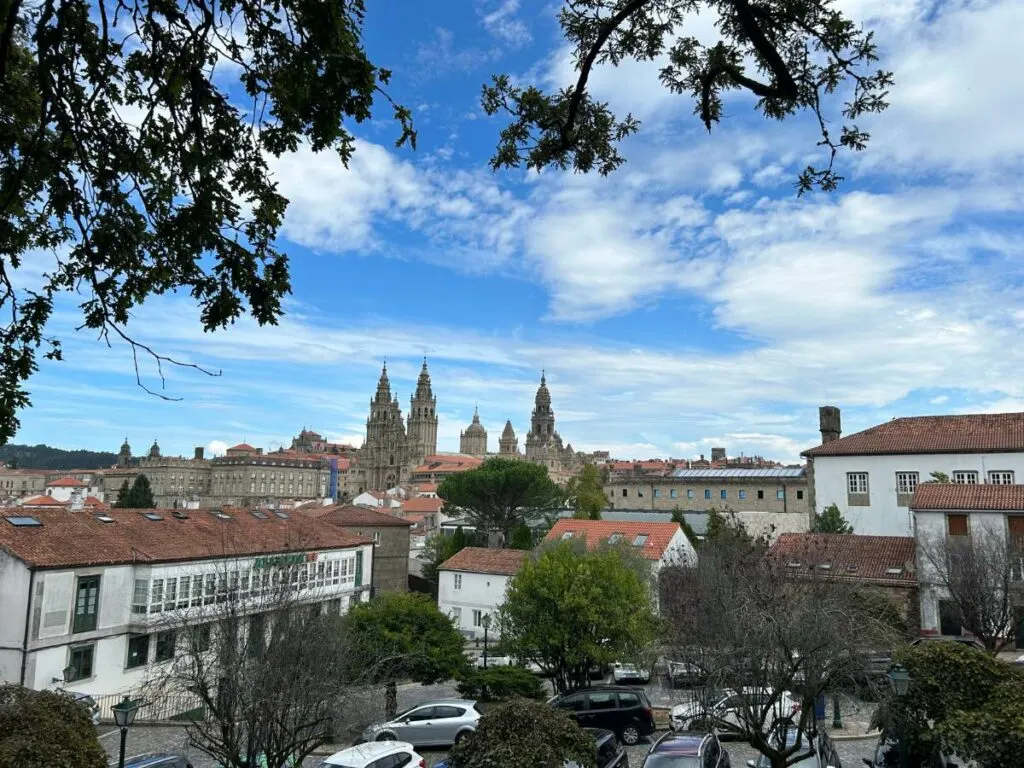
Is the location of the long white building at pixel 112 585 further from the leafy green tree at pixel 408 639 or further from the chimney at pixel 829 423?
the chimney at pixel 829 423

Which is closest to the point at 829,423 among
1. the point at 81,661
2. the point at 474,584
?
the point at 474,584

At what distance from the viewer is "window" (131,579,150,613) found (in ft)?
82.3

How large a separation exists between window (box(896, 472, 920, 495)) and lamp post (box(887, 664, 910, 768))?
26889 mm

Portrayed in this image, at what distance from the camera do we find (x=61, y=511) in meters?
27.0

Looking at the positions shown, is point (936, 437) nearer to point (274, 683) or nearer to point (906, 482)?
point (906, 482)

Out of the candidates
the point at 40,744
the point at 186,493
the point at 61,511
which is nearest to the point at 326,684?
the point at 40,744

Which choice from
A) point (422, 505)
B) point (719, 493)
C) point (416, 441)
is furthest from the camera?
point (416, 441)

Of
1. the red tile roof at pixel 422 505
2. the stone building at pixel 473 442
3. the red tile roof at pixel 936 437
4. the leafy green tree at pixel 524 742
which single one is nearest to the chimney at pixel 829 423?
the red tile roof at pixel 936 437

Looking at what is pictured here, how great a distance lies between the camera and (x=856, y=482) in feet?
121

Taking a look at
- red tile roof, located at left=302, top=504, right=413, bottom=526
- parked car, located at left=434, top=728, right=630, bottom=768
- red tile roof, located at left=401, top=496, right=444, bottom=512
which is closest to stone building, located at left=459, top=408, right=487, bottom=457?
red tile roof, located at left=401, top=496, right=444, bottom=512

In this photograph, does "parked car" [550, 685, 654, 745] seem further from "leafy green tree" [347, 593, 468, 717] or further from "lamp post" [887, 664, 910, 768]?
"lamp post" [887, 664, 910, 768]

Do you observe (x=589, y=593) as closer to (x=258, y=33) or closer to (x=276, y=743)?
(x=276, y=743)

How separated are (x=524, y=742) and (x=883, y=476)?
32.5 m

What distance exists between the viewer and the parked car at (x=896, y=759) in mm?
11556
